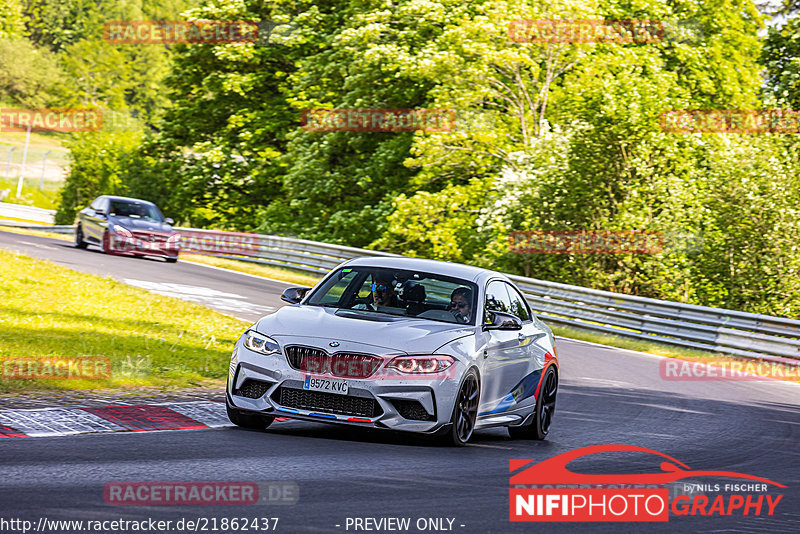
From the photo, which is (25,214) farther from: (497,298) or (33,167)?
(497,298)

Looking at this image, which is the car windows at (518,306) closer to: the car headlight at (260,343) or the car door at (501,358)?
the car door at (501,358)

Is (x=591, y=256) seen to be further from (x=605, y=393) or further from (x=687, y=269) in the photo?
(x=605, y=393)

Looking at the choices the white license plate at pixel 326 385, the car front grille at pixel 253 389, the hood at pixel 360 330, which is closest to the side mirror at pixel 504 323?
the hood at pixel 360 330

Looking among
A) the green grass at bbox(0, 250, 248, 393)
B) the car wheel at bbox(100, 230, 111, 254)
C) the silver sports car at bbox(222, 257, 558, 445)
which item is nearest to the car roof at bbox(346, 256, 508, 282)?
the silver sports car at bbox(222, 257, 558, 445)

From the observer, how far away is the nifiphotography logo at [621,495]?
6867mm

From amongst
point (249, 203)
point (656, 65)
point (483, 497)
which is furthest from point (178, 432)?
point (249, 203)

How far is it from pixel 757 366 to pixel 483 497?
15.5 meters

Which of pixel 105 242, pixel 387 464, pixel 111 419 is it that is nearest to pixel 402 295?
pixel 387 464

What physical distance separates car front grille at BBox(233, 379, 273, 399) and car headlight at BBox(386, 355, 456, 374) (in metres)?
1.02

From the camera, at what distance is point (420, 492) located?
6.84 metres

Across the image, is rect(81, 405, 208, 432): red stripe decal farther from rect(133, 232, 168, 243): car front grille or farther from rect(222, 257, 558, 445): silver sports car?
rect(133, 232, 168, 243): car front grille

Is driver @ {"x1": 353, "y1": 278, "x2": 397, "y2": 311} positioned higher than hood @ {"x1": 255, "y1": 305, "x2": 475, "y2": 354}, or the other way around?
driver @ {"x1": 353, "y1": 278, "x2": 397, "y2": 311}

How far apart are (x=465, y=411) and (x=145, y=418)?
2.71 m

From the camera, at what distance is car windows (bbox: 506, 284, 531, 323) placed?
35.0 feet
